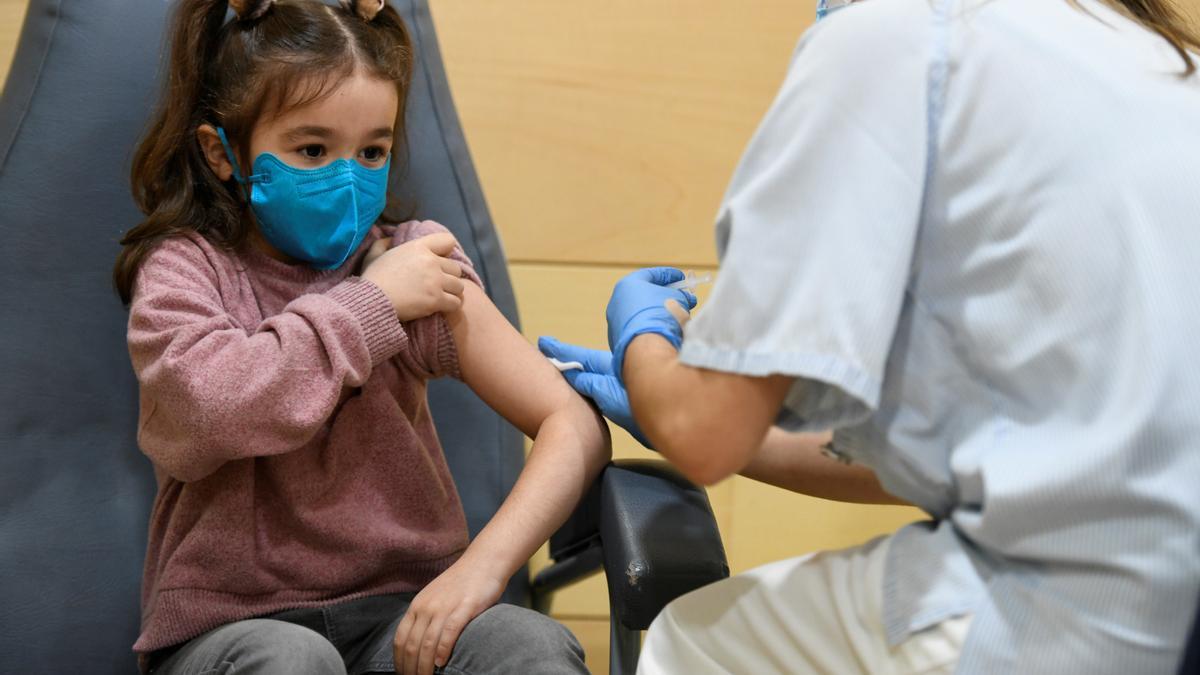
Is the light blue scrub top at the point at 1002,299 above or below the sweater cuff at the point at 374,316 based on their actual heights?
above

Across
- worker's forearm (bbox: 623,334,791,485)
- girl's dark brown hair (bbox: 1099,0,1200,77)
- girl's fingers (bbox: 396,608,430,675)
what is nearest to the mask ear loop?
girl's fingers (bbox: 396,608,430,675)

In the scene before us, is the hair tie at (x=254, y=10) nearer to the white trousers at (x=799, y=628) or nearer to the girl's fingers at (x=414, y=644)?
the girl's fingers at (x=414, y=644)

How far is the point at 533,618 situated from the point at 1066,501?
24.0 inches

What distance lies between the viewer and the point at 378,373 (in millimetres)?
1318

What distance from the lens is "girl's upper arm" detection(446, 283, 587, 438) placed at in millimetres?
1331

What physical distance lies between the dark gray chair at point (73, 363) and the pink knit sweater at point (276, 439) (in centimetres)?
10

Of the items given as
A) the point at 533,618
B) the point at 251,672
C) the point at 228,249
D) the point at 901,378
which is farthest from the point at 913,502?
the point at 228,249

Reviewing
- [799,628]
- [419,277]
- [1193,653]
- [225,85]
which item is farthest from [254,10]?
[1193,653]

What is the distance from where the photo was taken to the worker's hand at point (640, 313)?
0.98 m

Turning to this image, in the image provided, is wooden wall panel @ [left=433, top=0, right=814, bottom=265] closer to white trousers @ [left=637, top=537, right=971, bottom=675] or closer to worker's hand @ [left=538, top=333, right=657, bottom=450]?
worker's hand @ [left=538, top=333, right=657, bottom=450]

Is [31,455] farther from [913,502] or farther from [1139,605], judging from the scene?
[1139,605]

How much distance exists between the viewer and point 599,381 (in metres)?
1.34

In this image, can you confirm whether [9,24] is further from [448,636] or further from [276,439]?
[448,636]

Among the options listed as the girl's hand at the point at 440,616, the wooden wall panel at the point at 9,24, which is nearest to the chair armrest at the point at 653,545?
the girl's hand at the point at 440,616
